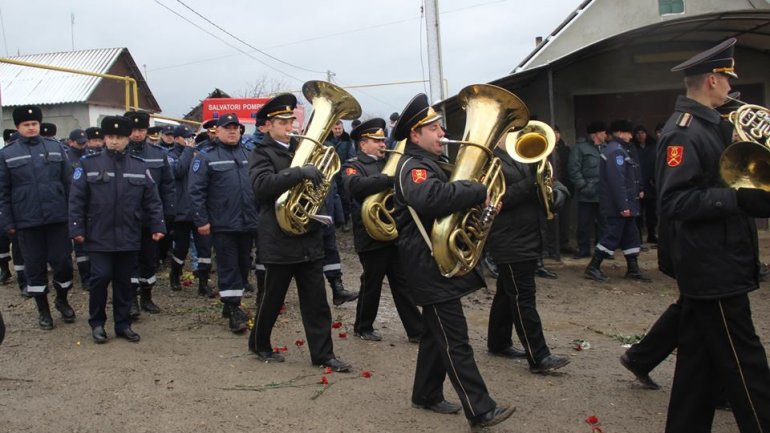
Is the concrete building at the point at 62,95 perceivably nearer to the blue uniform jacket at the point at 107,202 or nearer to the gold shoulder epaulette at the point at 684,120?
the blue uniform jacket at the point at 107,202

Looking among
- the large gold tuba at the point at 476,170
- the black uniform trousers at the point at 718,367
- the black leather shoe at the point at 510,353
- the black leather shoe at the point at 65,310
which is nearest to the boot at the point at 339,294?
the black leather shoe at the point at 510,353

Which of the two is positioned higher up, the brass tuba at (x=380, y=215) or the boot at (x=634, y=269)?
the brass tuba at (x=380, y=215)

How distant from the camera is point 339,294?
326 inches

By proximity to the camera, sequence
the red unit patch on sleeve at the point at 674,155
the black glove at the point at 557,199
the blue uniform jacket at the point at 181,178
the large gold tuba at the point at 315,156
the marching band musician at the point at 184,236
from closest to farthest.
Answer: the red unit patch on sleeve at the point at 674,155, the large gold tuba at the point at 315,156, the black glove at the point at 557,199, the marching band musician at the point at 184,236, the blue uniform jacket at the point at 181,178

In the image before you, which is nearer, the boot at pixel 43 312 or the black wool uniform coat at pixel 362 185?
the black wool uniform coat at pixel 362 185

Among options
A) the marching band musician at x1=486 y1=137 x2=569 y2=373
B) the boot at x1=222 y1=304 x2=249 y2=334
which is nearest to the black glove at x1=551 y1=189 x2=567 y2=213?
the marching band musician at x1=486 y1=137 x2=569 y2=373

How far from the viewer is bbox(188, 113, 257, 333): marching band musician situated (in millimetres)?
6887

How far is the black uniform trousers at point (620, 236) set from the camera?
32.0 ft

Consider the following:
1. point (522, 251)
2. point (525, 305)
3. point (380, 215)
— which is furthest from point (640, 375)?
point (380, 215)

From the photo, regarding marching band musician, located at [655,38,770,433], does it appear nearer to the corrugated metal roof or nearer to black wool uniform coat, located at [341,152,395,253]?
black wool uniform coat, located at [341,152,395,253]

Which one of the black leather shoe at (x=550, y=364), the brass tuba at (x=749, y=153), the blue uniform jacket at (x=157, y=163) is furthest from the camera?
the blue uniform jacket at (x=157, y=163)

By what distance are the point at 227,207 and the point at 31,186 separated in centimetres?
200

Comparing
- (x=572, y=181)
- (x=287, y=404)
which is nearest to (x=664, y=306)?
(x=572, y=181)

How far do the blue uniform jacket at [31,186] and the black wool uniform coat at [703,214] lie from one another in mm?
5765
